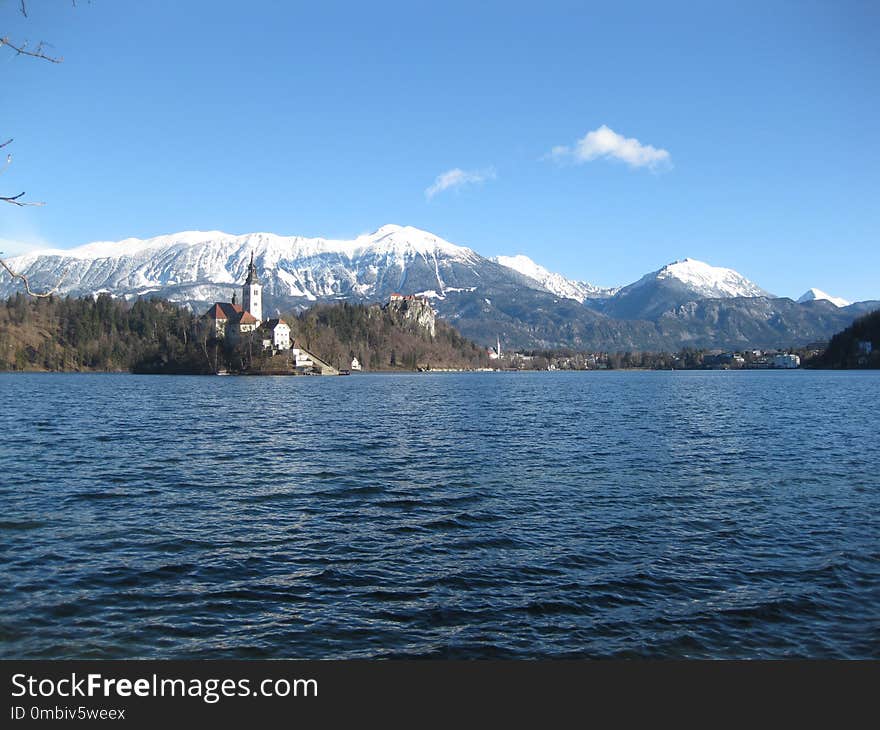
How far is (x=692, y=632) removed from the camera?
1423 centimetres

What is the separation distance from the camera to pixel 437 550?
20.2 metres

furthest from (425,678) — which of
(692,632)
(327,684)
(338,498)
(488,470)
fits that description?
(488,470)

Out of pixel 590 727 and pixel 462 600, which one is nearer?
pixel 590 727

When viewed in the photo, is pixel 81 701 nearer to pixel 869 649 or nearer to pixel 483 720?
pixel 483 720

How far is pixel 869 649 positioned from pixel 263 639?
12.3 metres

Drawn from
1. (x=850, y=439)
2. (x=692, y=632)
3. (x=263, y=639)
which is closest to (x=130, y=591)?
(x=263, y=639)

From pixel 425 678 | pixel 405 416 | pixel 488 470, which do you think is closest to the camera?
pixel 425 678

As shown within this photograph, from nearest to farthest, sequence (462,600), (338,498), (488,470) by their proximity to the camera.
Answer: (462,600) → (338,498) → (488,470)

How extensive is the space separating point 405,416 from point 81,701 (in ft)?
190

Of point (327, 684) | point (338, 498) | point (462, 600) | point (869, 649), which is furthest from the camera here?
point (338, 498)

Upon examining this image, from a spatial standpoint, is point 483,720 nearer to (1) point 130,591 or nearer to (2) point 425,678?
(2) point 425,678

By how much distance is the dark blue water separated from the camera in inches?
549

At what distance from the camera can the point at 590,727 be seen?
9.72 metres

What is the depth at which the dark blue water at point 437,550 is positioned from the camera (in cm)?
1394
